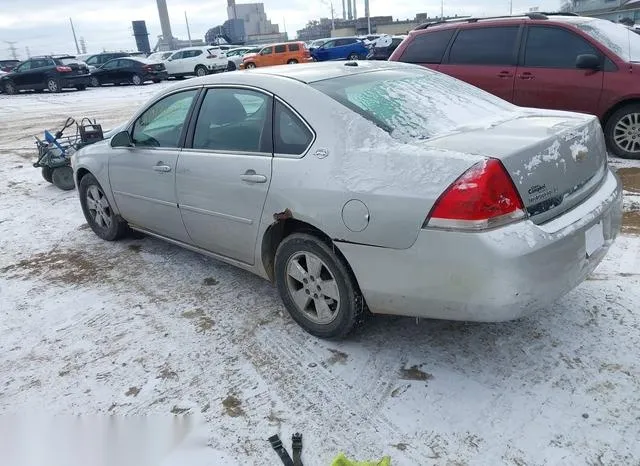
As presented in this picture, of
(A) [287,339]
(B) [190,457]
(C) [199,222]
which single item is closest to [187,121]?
(C) [199,222]

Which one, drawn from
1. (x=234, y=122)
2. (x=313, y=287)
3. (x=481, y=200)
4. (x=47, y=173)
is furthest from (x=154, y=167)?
(x=47, y=173)

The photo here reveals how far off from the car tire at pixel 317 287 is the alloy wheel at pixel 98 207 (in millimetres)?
2403

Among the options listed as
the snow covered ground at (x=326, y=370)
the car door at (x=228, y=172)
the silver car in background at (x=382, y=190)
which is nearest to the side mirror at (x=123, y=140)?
the silver car in background at (x=382, y=190)

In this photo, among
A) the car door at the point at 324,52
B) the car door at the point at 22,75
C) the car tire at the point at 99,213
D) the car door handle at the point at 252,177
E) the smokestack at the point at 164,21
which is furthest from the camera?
the smokestack at the point at 164,21

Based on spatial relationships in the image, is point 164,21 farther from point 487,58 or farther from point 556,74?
point 556,74

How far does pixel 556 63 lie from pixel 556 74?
15 cm

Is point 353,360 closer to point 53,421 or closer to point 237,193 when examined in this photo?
point 237,193

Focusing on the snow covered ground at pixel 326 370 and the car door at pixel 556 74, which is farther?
the car door at pixel 556 74

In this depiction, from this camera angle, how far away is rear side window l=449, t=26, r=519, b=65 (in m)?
6.82

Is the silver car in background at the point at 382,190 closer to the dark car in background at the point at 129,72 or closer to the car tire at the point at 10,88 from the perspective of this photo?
the dark car in background at the point at 129,72

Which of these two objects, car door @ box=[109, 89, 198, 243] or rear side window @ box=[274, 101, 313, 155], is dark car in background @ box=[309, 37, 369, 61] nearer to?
car door @ box=[109, 89, 198, 243]

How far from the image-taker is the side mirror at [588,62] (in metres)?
6.11

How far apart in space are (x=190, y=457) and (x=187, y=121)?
7.66ft

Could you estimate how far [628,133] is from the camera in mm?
6168
